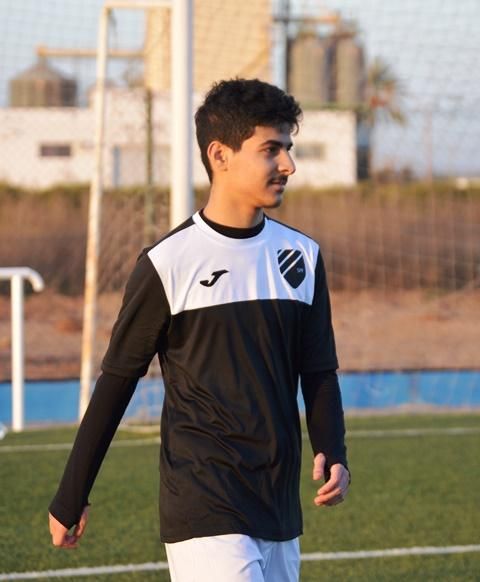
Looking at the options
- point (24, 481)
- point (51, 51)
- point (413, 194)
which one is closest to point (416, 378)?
point (413, 194)

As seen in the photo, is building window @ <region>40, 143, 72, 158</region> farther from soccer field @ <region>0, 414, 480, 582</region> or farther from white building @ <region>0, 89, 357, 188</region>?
soccer field @ <region>0, 414, 480, 582</region>

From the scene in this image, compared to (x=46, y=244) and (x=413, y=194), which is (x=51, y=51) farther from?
(x=46, y=244)

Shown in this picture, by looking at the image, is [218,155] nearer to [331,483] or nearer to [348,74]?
[331,483]

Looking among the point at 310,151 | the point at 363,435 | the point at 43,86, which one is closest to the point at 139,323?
the point at 363,435

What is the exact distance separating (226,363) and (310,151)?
12603mm

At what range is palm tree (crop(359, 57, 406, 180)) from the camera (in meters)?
13.9

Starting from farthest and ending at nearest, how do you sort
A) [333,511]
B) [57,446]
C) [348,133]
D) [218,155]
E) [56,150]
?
[56,150] < [348,133] < [57,446] < [333,511] < [218,155]

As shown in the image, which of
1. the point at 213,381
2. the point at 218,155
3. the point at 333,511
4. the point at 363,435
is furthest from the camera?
the point at 363,435

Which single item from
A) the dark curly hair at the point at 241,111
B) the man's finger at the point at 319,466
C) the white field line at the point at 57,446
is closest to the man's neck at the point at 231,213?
the dark curly hair at the point at 241,111

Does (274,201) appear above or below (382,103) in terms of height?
below

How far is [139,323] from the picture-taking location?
3.44 metres

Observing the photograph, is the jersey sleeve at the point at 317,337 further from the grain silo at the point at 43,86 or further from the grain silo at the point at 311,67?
the grain silo at the point at 43,86

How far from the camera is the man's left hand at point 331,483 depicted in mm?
3398

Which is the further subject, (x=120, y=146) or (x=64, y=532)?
(x=120, y=146)
